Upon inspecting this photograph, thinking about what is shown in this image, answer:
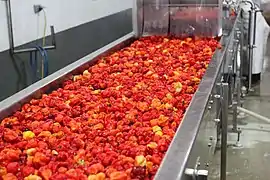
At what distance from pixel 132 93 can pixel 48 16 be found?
2.00 metres

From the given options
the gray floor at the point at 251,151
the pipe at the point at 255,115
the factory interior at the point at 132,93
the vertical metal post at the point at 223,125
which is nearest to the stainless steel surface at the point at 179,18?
the factory interior at the point at 132,93

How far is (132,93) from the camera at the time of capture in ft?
7.57

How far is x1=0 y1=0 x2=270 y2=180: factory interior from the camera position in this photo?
1.46 metres

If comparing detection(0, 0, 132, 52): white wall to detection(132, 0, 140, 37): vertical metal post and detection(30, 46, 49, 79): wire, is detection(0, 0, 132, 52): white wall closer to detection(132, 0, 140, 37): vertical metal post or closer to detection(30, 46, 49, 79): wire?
detection(30, 46, 49, 79): wire

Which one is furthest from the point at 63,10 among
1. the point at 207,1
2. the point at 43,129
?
the point at 43,129

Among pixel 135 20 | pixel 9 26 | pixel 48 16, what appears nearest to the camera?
pixel 9 26

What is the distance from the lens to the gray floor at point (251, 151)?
10.5 feet

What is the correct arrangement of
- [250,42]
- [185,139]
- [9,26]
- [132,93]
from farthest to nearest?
[250,42] < [9,26] < [132,93] < [185,139]

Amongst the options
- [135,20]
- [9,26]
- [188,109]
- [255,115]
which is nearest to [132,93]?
[188,109]

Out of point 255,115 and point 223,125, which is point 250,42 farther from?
point 223,125

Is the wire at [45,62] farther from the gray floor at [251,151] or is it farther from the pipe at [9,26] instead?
the gray floor at [251,151]

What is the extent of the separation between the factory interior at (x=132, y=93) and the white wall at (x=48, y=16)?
12 mm

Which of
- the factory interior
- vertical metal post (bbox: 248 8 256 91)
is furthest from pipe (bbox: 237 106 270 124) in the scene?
vertical metal post (bbox: 248 8 256 91)

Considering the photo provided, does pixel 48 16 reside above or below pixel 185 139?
above
